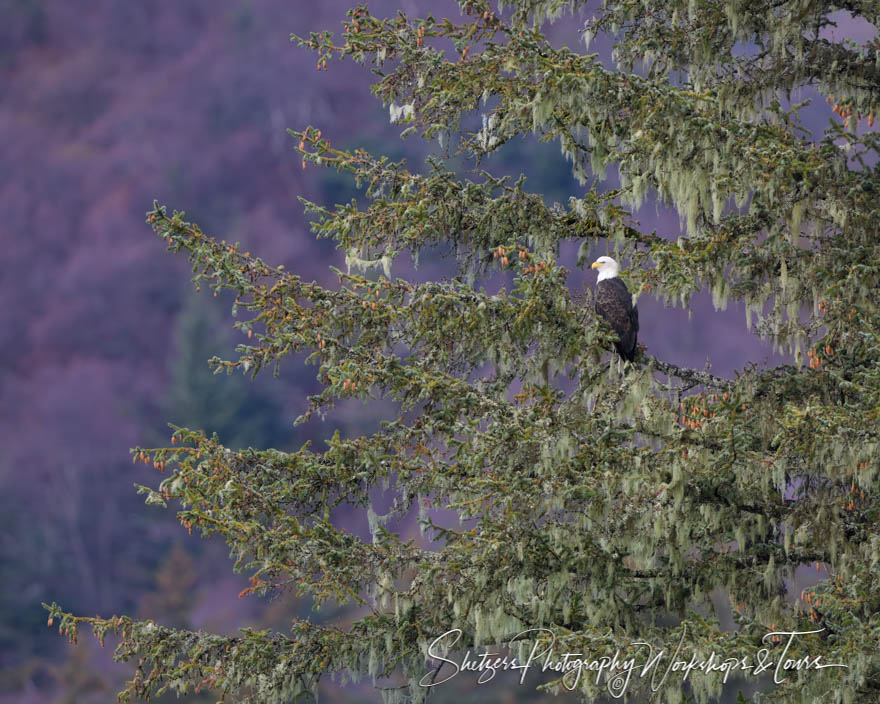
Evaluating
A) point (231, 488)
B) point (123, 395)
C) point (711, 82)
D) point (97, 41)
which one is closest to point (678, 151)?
point (711, 82)

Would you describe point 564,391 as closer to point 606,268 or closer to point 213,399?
point 606,268

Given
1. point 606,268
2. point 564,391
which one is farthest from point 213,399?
point 564,391

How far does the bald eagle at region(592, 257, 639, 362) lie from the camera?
7000 mm

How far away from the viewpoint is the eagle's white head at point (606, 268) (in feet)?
24.4

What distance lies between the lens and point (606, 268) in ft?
24.9

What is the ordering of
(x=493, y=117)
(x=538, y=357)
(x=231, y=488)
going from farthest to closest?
(x=493, y=117), (x=538, y=357), (x=231, y=488)

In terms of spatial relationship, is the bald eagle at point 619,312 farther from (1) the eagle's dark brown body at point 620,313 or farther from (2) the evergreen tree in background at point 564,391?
(2) the evergreen tree in background at point 564,391

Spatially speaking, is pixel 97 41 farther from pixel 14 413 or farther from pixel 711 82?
pixel 711 82

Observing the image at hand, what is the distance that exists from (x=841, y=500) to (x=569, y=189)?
34.5 metres

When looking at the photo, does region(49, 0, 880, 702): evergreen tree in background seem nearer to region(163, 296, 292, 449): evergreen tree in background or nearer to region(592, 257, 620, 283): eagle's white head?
region(592, 257, 620, 283): eagle's white head

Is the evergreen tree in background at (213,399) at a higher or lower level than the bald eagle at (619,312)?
higher

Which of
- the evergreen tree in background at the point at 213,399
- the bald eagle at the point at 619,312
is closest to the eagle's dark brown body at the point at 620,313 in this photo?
the bald eagle at the point at 619,312

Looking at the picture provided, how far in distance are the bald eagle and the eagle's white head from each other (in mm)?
91

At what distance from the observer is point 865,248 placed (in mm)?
6555
